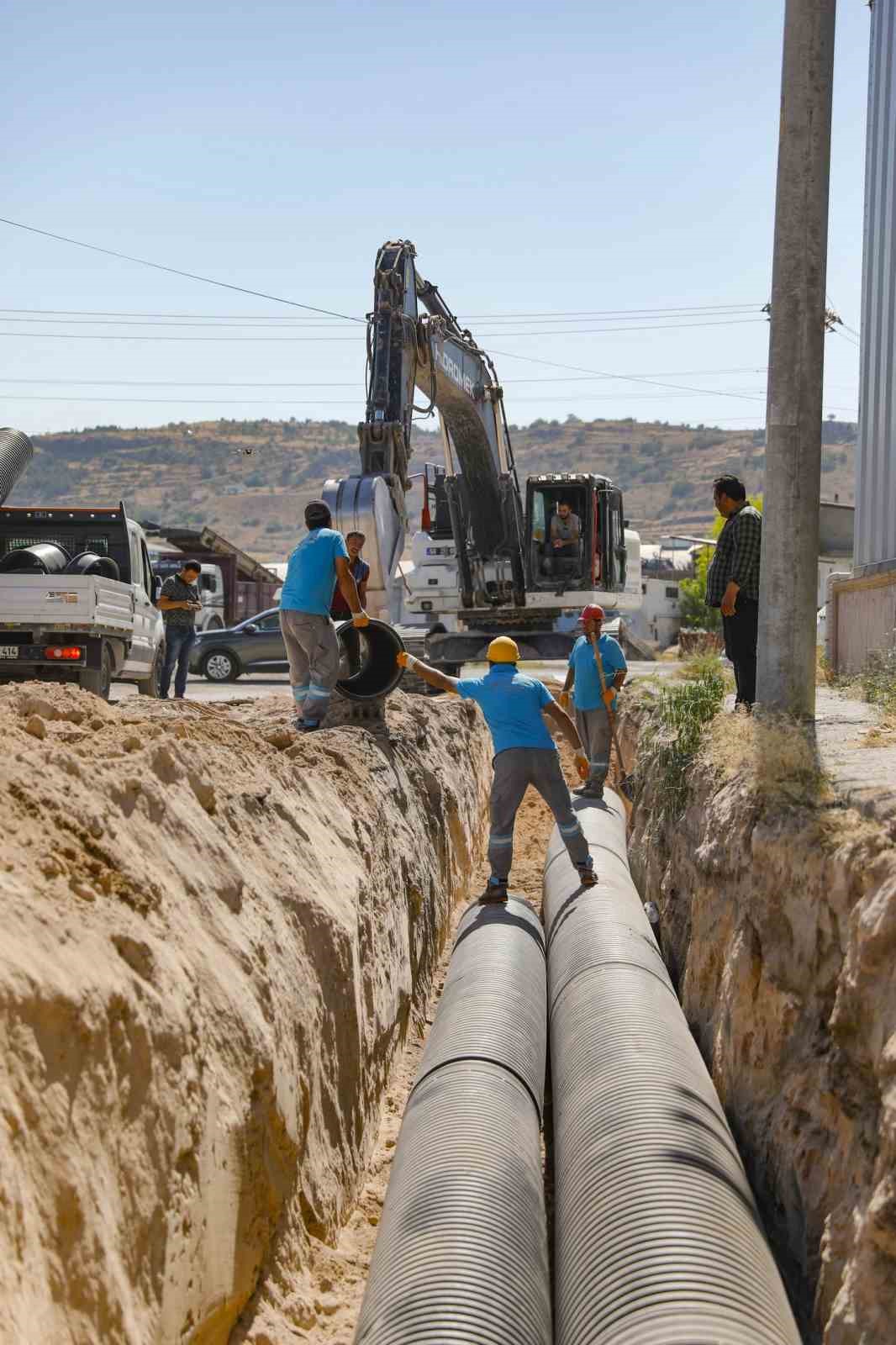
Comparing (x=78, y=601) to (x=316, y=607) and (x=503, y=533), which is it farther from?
(x=503, y=533)

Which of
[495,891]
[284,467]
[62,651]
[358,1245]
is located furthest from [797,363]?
[284,467]

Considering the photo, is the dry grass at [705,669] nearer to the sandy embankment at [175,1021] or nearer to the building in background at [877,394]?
the building in background at [877,394]

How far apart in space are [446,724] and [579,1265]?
28.3ft

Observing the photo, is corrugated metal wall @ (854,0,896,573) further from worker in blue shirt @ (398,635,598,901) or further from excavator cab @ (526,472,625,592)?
worker in blue shirt @ (398,635,598,901)

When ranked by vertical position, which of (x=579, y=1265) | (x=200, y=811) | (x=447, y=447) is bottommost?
(x=579, y=1265)

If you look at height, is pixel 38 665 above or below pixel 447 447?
below

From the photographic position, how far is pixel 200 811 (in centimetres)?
486

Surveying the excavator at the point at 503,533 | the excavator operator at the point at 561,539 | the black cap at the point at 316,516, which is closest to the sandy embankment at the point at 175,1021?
the black cap at the point at 316,516

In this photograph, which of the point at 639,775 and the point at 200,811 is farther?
the point at 639,775

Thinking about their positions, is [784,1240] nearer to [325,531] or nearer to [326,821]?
[326,821]

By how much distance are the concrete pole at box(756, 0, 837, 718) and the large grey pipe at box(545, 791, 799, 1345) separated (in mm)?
1951

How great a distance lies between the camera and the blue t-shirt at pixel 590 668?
10484 mm

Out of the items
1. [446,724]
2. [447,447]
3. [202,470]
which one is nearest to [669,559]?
[447,447]

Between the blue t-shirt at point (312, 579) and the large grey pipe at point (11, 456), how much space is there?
7.49m
